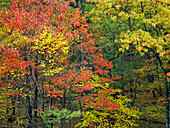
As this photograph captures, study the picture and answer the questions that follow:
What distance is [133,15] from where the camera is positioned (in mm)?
9609

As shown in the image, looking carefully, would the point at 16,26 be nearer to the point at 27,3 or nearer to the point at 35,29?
the point at 35,29

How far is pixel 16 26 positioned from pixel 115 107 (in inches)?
355

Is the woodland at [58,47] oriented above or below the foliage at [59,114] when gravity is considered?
above

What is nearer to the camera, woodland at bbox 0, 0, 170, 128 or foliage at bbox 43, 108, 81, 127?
woodland at bbox 0, 0, 170, 128

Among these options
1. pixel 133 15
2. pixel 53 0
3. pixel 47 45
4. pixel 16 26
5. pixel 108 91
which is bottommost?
pixel 108 91

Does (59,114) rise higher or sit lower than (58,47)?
lower

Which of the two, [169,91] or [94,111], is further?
[94,111]

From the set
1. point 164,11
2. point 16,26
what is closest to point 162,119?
point 164,11

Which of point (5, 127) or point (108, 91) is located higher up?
point (108, 91)

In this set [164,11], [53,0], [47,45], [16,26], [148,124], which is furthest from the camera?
[148,124]

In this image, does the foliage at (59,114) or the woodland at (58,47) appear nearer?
the woodland at (58,47)

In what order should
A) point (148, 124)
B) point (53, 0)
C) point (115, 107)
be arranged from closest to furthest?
point (53, 0) < point (115, 107) < point (148, 124)

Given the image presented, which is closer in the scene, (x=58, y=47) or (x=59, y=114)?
(x=59, y=114)

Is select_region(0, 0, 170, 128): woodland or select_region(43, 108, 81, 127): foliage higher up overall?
select_region(0, 0, 170, 128): woodland
